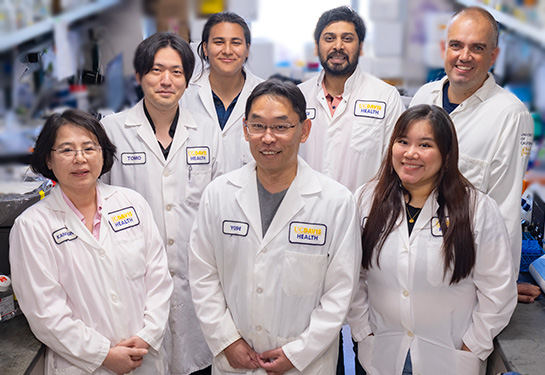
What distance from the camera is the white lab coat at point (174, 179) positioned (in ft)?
7.82

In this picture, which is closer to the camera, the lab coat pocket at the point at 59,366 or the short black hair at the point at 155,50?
the lab coat pocket at the point at 59,366

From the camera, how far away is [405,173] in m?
1.93

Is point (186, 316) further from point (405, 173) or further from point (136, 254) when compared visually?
point (405, 173)

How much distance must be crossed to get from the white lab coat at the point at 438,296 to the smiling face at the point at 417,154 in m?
0.11

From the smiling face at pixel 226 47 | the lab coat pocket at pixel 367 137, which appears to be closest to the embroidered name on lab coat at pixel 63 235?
the smiling face at pixel 226 47

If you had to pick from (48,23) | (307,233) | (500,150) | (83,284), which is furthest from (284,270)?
(48,23)

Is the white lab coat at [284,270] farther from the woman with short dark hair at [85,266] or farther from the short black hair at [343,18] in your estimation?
the short black hair at [343,18]

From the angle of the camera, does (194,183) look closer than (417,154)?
No

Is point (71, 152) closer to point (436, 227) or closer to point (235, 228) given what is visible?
point (235, 228)

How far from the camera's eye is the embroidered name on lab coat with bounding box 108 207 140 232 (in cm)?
201

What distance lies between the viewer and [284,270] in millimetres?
1886

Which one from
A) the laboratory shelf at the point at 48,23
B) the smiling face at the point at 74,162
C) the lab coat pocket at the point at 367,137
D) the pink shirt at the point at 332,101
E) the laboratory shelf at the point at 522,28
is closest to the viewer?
the smiling face at the point at 74,162

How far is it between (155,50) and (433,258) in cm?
141

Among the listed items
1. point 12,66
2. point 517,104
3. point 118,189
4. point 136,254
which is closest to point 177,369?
point 136,254
